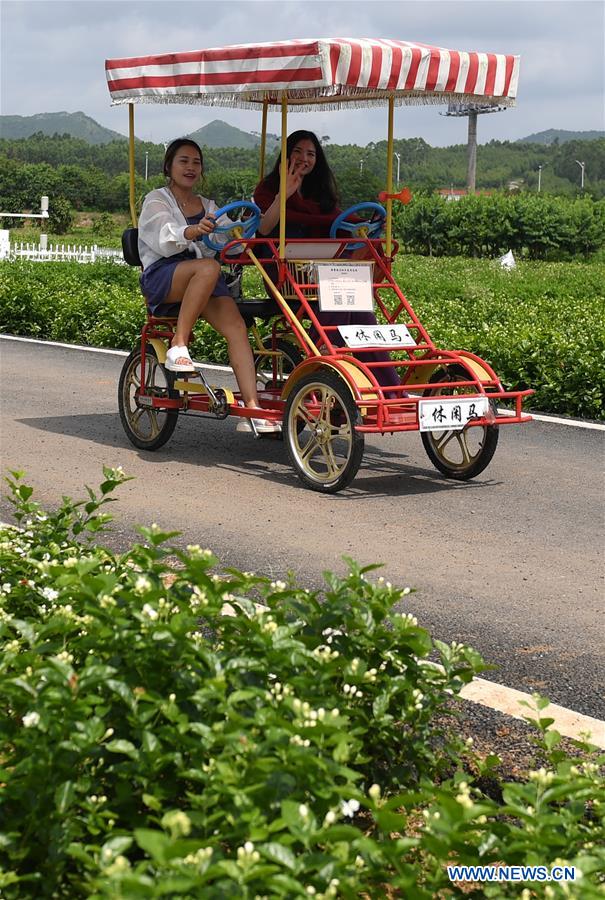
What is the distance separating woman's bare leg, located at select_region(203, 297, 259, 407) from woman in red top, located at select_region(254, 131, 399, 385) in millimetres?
510

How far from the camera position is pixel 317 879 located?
8.24 feet

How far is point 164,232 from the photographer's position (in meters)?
8.69

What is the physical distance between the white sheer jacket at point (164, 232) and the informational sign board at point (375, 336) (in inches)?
40.4

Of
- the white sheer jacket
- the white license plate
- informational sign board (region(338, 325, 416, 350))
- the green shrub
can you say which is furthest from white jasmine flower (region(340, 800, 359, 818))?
the green shrub

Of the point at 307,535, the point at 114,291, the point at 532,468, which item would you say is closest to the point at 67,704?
the point at 307,535

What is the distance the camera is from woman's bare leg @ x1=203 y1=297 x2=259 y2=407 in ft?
28.5

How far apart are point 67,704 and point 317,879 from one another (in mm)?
710

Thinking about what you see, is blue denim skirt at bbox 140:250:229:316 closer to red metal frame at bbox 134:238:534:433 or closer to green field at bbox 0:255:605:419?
red metal frame at bbox 134:238:534:433

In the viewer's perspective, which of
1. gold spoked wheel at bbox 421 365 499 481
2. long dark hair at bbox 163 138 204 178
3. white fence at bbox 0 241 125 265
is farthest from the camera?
white fence at bbox 0 241 125 265

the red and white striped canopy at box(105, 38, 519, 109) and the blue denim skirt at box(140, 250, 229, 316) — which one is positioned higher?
the red and white striped canopy at box(105, 38, 519, 109)

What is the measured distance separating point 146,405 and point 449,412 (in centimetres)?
228

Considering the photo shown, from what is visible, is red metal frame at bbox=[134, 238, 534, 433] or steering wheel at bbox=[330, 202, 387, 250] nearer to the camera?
red metal frame at bbox=[134, 238, 534, 433]

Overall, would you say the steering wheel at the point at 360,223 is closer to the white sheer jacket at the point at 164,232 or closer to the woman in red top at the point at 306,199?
the woman in red top at the point at 306,199

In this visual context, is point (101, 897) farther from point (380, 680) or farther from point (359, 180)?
point (359, 180)
